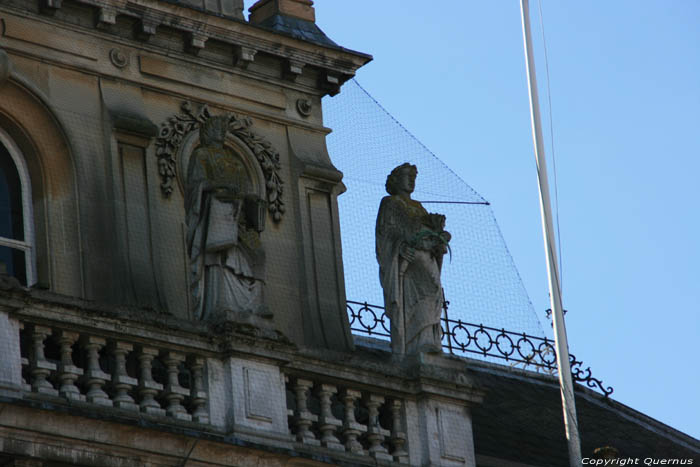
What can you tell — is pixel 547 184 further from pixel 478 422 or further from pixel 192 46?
pixel 192 46

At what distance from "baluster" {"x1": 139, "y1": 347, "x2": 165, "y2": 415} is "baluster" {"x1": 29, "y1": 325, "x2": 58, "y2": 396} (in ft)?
3.03

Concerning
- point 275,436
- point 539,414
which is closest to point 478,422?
point 539,414

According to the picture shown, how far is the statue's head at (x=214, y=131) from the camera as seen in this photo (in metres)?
24.5

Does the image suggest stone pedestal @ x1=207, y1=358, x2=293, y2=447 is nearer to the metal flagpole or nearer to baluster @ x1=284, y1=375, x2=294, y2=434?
baluster @ x1=284, y1=375, x2=294, y2=434

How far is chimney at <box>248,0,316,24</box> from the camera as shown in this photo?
27875mm

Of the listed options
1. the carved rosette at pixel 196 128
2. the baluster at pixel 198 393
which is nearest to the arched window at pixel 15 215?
the carved rosette at pixel 196 128

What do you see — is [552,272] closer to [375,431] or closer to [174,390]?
[375,431]

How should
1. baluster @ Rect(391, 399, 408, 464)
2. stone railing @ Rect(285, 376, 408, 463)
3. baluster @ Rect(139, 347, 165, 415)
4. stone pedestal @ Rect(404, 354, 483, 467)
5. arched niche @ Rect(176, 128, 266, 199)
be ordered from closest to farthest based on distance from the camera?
baluster @ Rect(139, 347, 165, 415), stone railing @ Rect(285, 376, 408, 463), baluster @ Rect(391, 399, 408, 464), stone pedestal @ Rect(404, 354, 483, 467), arched niche @ Rect(176, 128, 266, 199)

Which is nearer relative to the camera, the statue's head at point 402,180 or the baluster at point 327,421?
the baluster at point 327,421

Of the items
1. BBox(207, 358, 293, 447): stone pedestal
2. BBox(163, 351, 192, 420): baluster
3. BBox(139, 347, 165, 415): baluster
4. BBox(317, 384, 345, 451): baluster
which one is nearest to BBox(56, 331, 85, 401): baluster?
BBox(139, 347, 165, 415): baluster

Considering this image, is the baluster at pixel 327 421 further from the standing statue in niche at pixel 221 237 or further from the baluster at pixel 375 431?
the standing statue in niche at pixel 221 237

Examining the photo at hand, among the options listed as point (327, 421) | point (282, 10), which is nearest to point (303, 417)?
point (327, 421)

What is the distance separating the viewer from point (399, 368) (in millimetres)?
24141

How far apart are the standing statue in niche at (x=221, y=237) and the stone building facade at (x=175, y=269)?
0.45 feet
